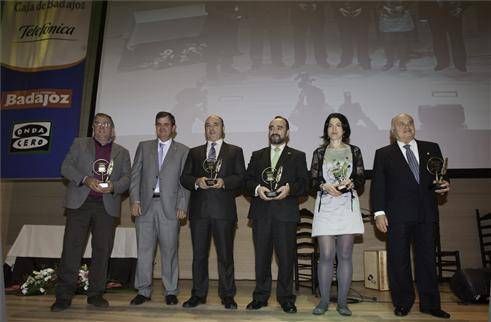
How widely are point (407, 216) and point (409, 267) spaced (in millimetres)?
443

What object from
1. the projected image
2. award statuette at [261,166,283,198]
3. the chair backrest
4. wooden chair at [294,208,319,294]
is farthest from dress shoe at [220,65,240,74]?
the chair backrest

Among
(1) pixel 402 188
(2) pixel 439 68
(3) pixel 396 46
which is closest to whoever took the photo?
(1) pixel 402 188

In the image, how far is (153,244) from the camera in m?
4.11

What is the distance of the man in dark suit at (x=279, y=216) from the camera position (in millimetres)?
3742

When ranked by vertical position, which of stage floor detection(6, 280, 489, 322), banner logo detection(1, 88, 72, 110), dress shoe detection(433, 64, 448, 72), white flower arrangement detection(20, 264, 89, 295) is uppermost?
dress shoe detection(433, 64, 448, 72)

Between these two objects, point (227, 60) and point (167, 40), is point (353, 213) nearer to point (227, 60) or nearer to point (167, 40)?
point (227, 60)

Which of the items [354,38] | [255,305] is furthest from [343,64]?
[255,305]

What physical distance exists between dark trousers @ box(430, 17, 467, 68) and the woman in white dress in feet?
8.31

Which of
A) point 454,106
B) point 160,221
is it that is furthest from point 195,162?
point 454,106

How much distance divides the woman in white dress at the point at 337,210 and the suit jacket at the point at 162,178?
1306 millimetres

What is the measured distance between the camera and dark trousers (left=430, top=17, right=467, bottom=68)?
541cm

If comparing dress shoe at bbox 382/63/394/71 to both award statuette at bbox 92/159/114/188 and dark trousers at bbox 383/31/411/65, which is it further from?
award statuette at bbox 92/159/114/188

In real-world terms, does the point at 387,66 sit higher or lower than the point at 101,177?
higher

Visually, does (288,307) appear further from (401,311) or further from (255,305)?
(401,311)
